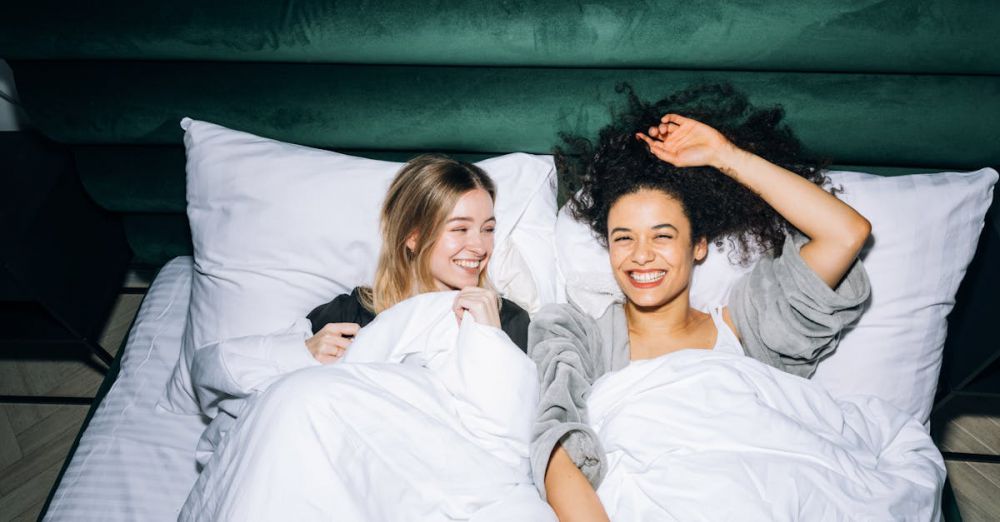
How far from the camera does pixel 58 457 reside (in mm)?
2168

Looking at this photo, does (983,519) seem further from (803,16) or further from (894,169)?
(803,16)

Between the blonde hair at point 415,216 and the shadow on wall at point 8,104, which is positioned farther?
the shadow on wall at point 8,104

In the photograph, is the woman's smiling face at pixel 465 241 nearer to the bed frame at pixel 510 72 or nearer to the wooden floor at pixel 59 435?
the bed frame at pixel 510 72

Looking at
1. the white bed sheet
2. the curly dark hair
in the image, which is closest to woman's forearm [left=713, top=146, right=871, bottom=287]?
the curly dark hair

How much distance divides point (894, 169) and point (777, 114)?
1.37ft

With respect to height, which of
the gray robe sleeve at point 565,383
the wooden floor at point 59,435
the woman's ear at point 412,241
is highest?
the woman's ear at point 412,241

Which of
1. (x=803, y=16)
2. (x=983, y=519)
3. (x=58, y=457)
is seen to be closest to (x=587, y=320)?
(x=803, y=16)

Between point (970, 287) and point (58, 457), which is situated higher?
point (970, 287)

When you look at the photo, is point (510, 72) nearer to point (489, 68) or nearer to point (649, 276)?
point (489, 68)

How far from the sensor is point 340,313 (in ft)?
5.55

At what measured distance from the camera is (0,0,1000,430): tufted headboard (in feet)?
4.94

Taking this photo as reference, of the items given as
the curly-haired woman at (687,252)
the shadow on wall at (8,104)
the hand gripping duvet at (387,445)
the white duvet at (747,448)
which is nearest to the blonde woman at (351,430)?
the hand gripping duvet at (387,445)

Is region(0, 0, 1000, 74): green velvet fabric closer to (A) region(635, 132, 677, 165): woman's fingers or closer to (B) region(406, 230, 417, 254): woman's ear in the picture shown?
(A) region(635, 132, 677, 165): woman's fingers

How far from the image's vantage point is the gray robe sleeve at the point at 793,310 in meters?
1.43
